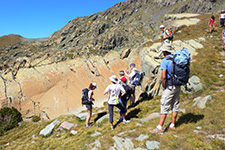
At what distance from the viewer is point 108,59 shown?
37812 millimetres

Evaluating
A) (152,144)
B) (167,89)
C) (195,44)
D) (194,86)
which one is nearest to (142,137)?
(152,144)

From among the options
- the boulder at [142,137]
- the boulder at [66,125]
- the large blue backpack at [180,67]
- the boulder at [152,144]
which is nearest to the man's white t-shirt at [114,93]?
the boulder at [142,137]

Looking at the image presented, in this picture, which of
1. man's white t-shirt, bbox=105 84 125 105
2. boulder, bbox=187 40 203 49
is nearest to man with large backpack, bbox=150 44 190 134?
man's white t-shirt, bbox=105 84 125 105

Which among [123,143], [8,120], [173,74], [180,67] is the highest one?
[180,67]

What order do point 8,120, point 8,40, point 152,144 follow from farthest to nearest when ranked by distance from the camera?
point 8,40 < point 8,120 < point 152,144

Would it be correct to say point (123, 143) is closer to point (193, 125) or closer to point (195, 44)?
point (193, 125)

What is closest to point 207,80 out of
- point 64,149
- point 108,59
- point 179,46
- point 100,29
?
point 179,46

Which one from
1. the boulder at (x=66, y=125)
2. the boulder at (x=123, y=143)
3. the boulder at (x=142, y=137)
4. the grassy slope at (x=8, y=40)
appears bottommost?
the boulder at (x=66, y=125)

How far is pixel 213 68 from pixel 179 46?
13.9 feet

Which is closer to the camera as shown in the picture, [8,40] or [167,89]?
[167,89]

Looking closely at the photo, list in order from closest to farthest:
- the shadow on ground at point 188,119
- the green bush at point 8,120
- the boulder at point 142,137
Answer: the boulder at point 142,137, the shadow on ground at point 188,119, the green bush at point 8,120

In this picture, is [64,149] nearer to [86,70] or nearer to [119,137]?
[119,137]

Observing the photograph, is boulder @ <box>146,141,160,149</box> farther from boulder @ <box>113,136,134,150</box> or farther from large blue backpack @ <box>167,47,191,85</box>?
large blue backpack @ <box>167,47,191,85</box>

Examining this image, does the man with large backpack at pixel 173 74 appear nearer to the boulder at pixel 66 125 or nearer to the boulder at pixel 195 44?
the boulder at pixel 66 125
